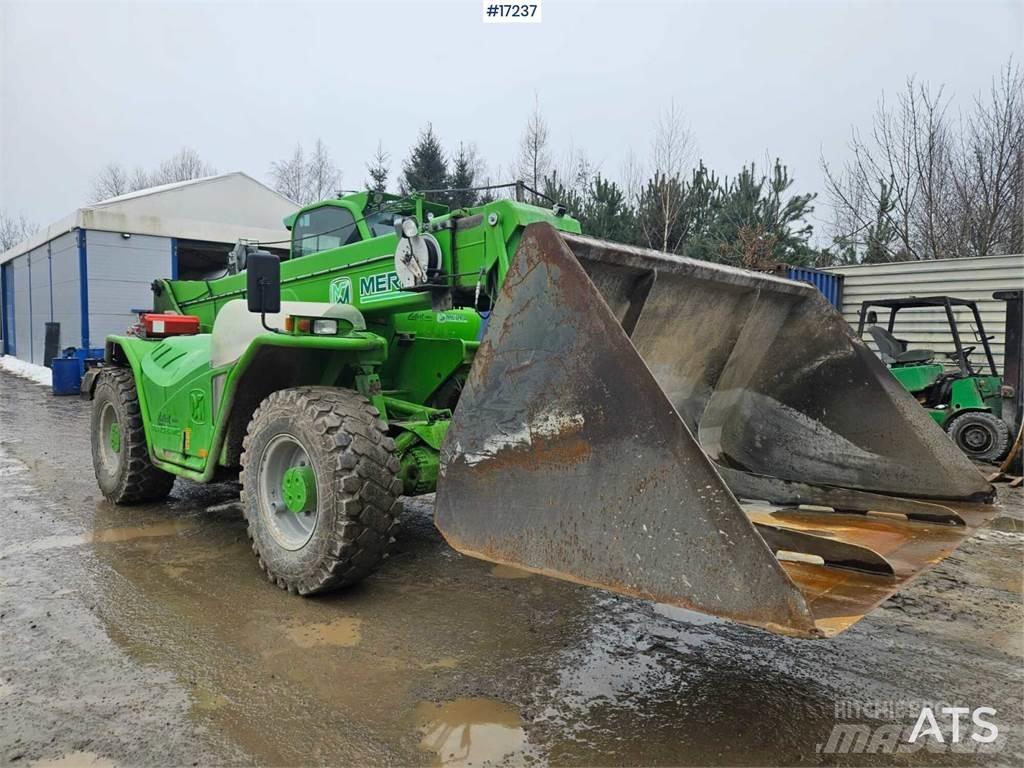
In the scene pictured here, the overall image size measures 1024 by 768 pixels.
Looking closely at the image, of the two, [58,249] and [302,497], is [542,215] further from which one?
[58,249]

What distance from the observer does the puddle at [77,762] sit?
2330 mm

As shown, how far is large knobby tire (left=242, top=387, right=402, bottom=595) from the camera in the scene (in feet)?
11.4

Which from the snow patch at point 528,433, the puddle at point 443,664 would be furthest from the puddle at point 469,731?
the snow patch at point 528,433

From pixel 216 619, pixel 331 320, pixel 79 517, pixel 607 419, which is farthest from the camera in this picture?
pixel 79 517

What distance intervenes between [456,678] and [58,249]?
2025 centimetres

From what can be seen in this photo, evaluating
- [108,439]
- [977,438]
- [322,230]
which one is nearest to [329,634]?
[322,230]

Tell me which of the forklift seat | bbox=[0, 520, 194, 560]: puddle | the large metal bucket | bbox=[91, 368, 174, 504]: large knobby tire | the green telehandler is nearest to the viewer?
the large metal bucket

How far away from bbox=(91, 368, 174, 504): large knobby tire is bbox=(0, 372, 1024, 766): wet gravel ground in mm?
1041

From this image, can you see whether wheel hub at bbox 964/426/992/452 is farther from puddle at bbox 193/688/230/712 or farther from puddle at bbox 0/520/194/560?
puddle at bbox 193/688/230/712

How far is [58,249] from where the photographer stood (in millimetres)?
18766

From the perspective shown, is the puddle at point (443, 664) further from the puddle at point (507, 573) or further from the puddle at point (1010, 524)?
the puddle at point (1010, 524)

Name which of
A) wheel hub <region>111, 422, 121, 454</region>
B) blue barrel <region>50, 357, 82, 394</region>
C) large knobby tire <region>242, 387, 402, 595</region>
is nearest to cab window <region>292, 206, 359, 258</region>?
large knobby tire <region>242, 387, 402, 595</region>

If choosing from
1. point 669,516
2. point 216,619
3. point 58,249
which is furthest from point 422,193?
point 58,249

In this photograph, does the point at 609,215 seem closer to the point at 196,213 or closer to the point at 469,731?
the point at 196,213
